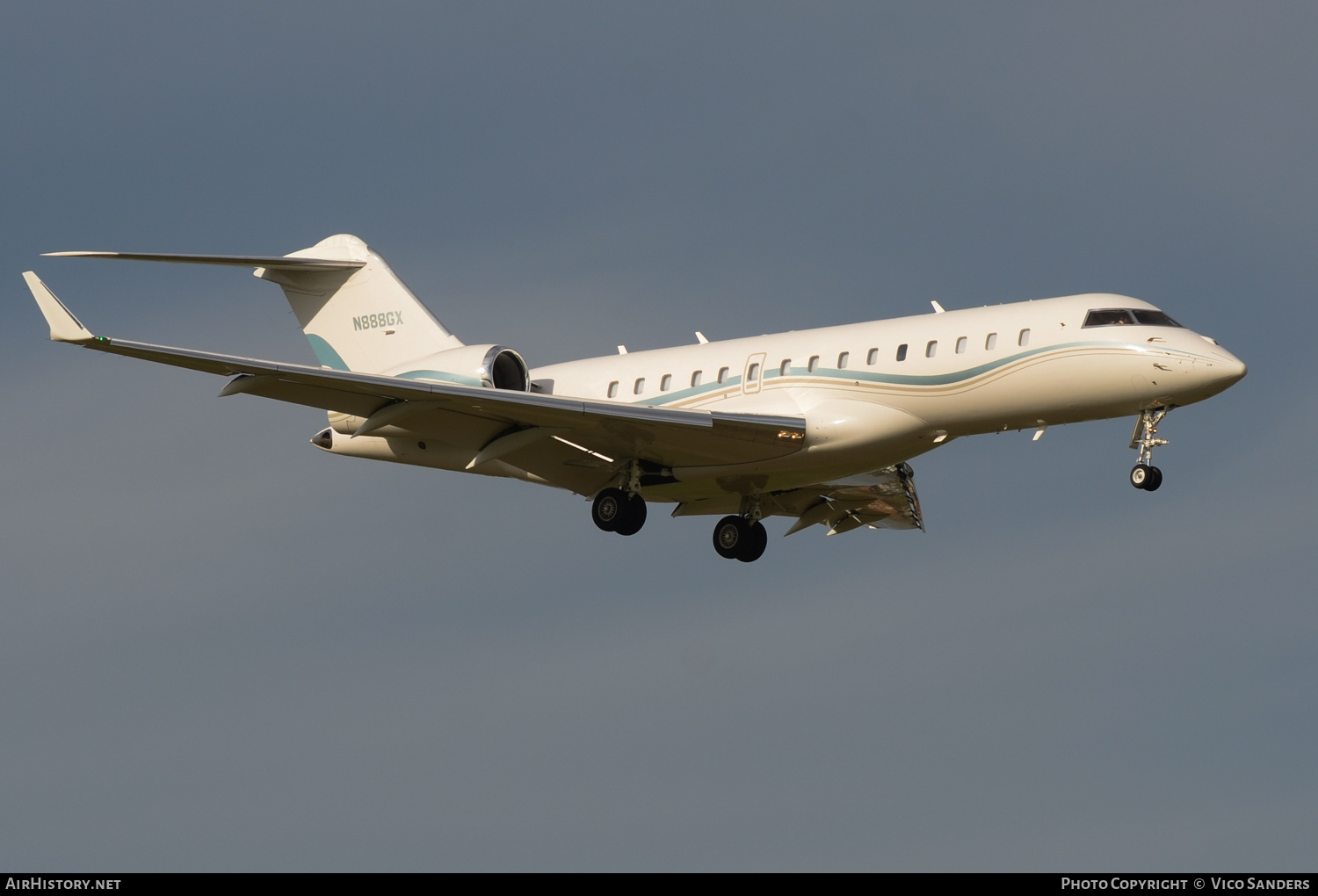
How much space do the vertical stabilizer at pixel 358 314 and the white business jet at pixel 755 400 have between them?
0.51 metres

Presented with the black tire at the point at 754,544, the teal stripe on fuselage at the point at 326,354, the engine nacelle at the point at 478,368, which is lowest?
the black tire at the point at 754,544

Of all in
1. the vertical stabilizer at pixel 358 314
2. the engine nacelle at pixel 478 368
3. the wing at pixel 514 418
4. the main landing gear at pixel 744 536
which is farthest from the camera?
the vertical stabilizer at pixel 358 314

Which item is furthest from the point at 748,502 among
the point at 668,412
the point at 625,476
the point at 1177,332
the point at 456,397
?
the point at 1177,332

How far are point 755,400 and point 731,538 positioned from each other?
3.66 m

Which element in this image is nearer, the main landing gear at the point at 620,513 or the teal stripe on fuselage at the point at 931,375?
the teal stripe on fuselage at the point at 931,375

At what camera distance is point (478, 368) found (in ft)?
77.0

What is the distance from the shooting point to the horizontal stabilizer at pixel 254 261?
22.9m

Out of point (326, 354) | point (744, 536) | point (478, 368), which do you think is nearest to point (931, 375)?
point (744, 536)

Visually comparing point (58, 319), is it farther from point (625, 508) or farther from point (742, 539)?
point (742, 539)

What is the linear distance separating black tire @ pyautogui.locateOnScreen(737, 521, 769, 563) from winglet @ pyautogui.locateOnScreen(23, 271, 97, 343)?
34.4ft

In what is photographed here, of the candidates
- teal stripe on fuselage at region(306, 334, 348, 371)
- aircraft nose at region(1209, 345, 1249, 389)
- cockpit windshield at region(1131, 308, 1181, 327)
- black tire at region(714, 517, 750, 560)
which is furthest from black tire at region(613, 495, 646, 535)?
aircraft nose at region(1209, 345, 1249, 389)

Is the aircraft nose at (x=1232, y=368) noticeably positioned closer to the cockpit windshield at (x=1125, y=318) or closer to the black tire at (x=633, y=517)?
the cockpit windshield at (x=1125, y=318)

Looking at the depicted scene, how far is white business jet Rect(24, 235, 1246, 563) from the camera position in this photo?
20328mm

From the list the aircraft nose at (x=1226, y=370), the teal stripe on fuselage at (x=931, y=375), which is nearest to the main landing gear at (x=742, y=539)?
the teal stripe on fuselage at (x=931, y=375)
